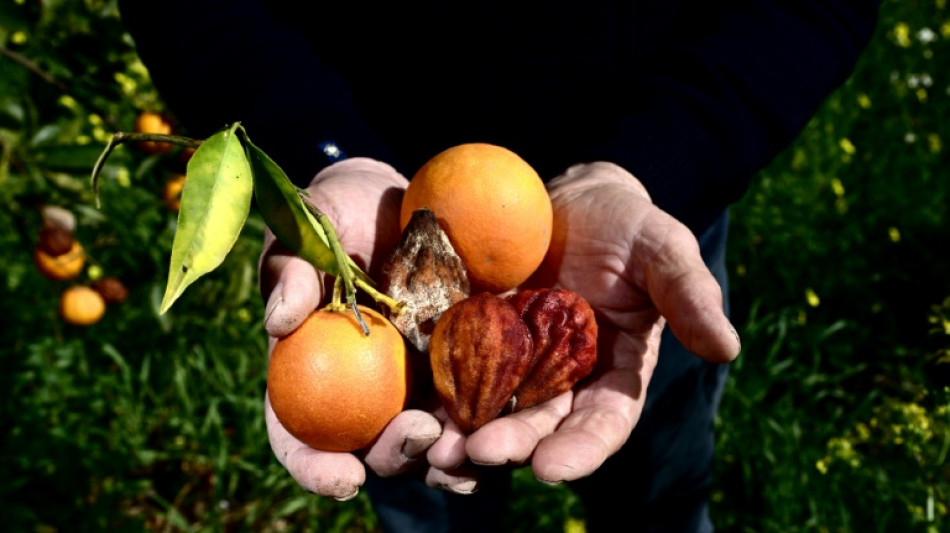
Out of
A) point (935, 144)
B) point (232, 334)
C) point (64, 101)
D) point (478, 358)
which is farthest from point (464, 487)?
point (935, 144)

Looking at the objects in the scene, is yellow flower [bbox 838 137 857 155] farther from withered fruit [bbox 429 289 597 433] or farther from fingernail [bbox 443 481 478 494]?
fingernail [bbox 443 481 478 494]

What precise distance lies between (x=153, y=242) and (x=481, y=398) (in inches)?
89.2

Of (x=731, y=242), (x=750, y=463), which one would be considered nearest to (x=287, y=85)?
(x=750, y=463)

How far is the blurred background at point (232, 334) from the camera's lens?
2143mm

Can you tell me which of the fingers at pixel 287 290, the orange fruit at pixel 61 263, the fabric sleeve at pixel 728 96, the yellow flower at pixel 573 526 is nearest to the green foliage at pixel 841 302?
the yellow flower at pixel 573 526

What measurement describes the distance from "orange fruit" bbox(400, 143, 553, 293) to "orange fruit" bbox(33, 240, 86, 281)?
142cm

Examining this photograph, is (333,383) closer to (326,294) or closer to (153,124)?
(326,294)

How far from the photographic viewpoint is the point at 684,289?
1.31 meters

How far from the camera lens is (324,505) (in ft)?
8.66

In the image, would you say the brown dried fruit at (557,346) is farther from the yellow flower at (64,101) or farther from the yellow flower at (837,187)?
the yellow flower at (837,187)

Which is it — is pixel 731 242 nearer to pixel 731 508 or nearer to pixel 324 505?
pixel 731 508

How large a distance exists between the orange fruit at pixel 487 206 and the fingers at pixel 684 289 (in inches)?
9.5

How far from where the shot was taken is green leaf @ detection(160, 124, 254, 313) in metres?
1.05

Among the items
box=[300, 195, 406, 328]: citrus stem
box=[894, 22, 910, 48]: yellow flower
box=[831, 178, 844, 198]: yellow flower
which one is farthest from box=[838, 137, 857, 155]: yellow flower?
box=[300, 195, 406, 328]: citrus stem
